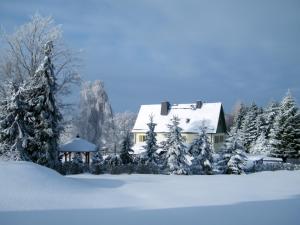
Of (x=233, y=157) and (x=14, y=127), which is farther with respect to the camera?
(x=233, y=157)

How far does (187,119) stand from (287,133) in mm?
12847

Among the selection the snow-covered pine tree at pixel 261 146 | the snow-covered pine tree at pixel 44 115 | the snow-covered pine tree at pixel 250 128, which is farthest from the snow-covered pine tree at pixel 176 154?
the snow-covered pine tree at pixel 250 128

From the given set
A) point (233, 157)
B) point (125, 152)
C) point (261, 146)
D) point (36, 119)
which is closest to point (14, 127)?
point (36, 119)

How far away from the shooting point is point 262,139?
49.0 metres

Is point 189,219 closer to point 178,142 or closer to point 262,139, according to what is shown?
point 178,142

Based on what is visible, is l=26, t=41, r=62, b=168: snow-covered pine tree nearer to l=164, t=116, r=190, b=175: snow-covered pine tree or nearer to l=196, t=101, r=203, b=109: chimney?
l=164, t=116, r=190, b=175: snow-covered pine tree

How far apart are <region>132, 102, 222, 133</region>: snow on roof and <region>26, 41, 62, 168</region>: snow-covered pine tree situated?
21570 millimetres

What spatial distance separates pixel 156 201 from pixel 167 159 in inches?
644

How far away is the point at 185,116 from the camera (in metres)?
45.4

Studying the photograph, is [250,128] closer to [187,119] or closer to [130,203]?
Result: [187,119]

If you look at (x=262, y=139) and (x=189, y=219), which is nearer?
(x=189, y=219)

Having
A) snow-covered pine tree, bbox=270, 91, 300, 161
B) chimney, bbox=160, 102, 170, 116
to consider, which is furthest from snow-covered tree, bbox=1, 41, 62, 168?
snow-covered pine tree, bbox=270, 91, 300, 161

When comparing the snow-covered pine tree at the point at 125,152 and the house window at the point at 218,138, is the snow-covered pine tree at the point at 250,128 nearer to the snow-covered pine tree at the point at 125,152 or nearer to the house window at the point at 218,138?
the house window at the point at 218,138

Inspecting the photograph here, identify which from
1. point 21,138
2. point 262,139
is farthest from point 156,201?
point 262,139
